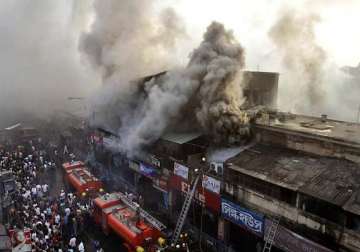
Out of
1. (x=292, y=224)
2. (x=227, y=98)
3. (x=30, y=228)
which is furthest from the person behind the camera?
(x=227, y=98)

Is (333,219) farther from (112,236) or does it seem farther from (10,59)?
(10,59)

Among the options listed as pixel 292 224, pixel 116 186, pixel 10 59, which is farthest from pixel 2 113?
pixel 292 224

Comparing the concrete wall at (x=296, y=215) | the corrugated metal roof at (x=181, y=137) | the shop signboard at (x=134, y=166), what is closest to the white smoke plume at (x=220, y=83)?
the corrugated metal roof at (x=181, y=137)

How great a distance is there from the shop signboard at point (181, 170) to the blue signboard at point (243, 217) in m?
3.28

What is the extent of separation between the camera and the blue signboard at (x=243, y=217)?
15.7 metres

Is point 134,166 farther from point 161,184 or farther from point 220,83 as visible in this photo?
point 220,83

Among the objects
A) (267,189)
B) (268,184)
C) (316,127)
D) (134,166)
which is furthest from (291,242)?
(134,166)

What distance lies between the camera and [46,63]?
58.8m

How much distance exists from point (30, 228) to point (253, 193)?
12.1 meters

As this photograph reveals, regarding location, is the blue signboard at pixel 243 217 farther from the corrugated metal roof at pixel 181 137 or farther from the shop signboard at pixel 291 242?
the corrugated metal roof at pixel 181 137

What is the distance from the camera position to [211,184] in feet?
60.8

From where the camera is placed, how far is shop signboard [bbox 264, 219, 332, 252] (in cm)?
1333

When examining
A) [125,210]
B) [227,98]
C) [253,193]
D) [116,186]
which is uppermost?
[227,98]

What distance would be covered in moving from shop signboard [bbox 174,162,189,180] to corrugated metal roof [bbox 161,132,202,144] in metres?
1.81
